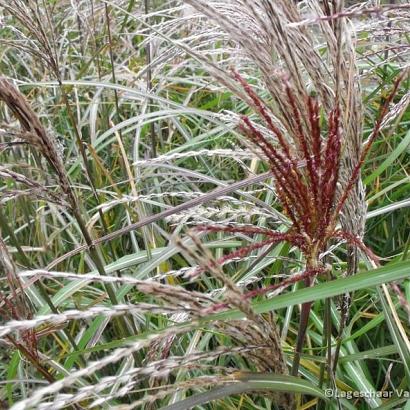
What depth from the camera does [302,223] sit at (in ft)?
2.17

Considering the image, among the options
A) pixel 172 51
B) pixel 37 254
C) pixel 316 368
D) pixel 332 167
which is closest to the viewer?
pixel 332 167

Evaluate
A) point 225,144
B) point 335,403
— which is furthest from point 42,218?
point 335,403

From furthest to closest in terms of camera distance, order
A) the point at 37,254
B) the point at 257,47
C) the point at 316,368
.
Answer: the point at 37,254, the point at 316,368, the point at 257,47

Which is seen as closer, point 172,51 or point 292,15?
point 292,15

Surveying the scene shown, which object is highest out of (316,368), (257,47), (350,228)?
(257,47)

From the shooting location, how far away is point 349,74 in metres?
0.70

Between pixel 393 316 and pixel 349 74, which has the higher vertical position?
pixel 349 74

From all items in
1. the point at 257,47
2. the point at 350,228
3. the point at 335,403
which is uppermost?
the point at 257,47

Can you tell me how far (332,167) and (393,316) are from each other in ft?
1.18

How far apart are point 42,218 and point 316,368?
36.8 inches

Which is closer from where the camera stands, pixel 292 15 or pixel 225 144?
pixel 292 15

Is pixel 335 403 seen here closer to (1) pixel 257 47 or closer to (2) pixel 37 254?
(1) pixel 257 47

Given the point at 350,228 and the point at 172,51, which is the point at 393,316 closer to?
the point at 350,228

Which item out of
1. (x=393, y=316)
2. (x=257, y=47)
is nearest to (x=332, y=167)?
(x=257, y=47)
